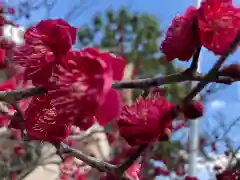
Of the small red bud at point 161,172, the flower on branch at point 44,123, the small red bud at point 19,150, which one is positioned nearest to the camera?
the flower on branch at point 44,123

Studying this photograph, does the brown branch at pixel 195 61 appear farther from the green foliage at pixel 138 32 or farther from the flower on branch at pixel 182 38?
the green foliage at pixel 138 32

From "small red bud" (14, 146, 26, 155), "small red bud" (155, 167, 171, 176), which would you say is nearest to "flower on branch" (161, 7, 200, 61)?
"small red bud" (155, 167, 171, 176)

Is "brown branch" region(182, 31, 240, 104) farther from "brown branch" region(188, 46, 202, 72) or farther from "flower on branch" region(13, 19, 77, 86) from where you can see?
"flower on branch" region(13, 19, 77, 86)

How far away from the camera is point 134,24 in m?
8.83

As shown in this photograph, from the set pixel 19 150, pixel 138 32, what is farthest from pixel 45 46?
pixel 138 32

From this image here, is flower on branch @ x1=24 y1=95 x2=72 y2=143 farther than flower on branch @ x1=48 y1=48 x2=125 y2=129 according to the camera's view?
Yes

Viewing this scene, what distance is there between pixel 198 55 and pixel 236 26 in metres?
0.08

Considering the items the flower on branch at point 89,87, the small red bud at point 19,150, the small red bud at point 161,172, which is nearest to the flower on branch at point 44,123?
the flower on branch at point 89,87

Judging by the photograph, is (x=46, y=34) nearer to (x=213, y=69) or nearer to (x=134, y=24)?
(x=213, y=69)

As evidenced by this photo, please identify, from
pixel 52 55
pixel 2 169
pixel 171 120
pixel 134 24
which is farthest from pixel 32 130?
pixel 134 24

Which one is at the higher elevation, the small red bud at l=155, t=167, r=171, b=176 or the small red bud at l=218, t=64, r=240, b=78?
the small red bud at l=218, t=64, r=240, b=78

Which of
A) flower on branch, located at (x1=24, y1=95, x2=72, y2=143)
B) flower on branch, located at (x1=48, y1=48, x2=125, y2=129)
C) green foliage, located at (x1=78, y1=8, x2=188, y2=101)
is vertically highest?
flower on branch, located at (x1=48, y1=48, x2=125, y2=129)

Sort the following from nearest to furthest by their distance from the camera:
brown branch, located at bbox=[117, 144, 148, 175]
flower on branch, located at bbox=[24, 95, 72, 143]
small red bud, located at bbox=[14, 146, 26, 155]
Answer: brown branch, located at bbox=[117, 144, 148, 175], flower on branch, located at bbox=[24, 95, 72, 143], small red bud, located at bbox=[14, 146, 26, 155]

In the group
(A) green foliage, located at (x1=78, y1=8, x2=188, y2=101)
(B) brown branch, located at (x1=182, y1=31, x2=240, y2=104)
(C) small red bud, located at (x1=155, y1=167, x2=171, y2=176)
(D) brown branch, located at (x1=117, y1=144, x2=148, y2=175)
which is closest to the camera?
(B) brown branch, located at (x1=182, y1=31, x2=240, y2=104)
